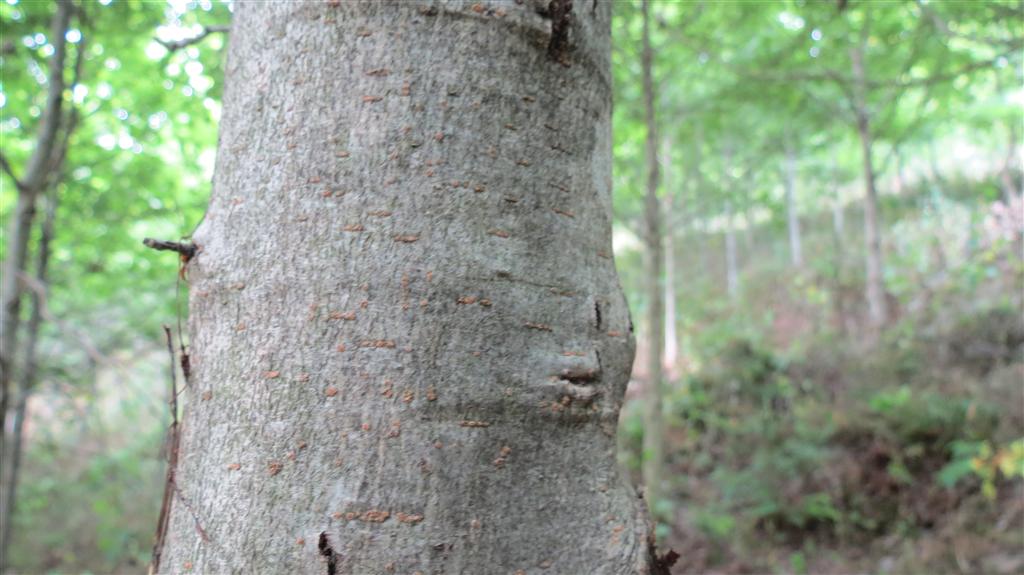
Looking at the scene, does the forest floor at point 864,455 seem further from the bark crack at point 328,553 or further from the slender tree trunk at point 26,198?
the slender tree trunk at point 26,198

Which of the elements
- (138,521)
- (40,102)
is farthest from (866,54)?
(138,521)

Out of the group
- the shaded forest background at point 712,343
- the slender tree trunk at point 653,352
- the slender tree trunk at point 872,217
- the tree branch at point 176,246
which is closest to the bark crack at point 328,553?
the shaded forest background at point 712,343

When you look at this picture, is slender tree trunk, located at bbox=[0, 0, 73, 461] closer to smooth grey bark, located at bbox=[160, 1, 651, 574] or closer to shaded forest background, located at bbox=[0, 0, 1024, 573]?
shaded forest background, located at bbox=[0, 0, 1024, 573]

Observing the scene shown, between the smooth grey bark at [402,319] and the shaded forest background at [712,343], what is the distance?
0.10m

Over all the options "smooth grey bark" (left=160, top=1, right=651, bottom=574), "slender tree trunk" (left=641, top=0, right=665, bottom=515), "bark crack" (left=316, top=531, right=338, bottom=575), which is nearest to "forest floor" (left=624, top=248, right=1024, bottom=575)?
"slender tree trunk" (left=641, top=0, right=665, bottom=515)

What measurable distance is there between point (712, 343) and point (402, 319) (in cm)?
1157

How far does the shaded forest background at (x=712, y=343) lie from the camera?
13.1 feet

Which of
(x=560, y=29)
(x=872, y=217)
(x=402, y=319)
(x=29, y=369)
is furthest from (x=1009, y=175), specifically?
(x=29, y=369)

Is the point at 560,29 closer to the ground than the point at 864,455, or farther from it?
farther from it

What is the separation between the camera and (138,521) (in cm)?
831

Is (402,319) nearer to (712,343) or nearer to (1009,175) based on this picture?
(712,343)

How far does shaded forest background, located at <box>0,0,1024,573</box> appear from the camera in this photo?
4.00 metres

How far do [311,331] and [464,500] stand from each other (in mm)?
284

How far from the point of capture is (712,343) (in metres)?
11.7
